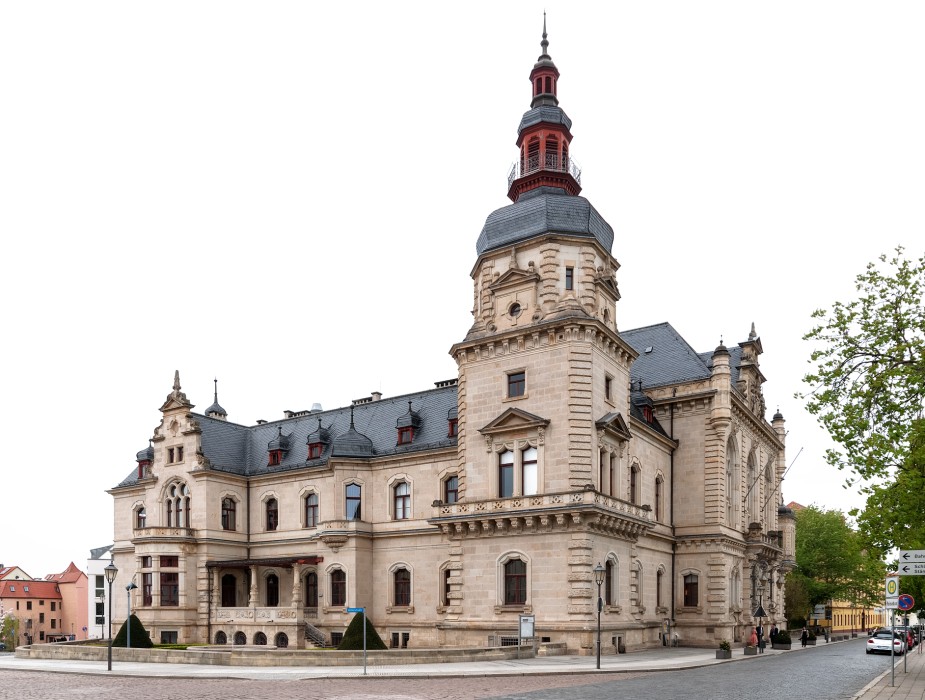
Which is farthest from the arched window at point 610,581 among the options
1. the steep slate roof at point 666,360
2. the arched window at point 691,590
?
the steep slate roof at point 666,360

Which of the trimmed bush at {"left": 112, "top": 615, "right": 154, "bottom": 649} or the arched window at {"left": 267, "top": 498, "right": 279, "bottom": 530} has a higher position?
the arched window at {"left": 267, "top": 498, "right": 279, "bottom": 530}

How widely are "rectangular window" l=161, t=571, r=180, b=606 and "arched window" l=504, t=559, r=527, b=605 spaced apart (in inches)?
915

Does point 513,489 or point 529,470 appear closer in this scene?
point 529,470

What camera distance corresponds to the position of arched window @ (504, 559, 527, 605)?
41.4 m

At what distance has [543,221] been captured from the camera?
44.2 m

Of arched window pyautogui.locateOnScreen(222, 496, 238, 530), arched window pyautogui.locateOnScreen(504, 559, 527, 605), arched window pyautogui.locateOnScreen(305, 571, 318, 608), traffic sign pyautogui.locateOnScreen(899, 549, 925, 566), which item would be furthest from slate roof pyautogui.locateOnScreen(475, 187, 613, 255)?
arched window pyautogui.locateOnScreen(222, 496, 238, 530)

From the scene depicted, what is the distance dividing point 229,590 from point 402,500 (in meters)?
14.1

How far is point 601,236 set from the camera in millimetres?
45906

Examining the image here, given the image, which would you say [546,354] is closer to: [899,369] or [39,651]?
[899,369]

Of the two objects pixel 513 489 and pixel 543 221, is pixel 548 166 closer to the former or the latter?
pixel 543 221

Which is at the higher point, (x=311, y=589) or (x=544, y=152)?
(x=544, y=152)

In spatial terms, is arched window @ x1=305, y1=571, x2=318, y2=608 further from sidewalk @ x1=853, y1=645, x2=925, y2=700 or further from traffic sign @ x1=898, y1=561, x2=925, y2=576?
traffic sign @ x1=898, y1=561, x2=925, y2=576

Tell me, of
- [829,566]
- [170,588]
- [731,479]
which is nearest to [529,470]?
[731,479]

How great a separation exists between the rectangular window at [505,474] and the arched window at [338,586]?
1295 cm
